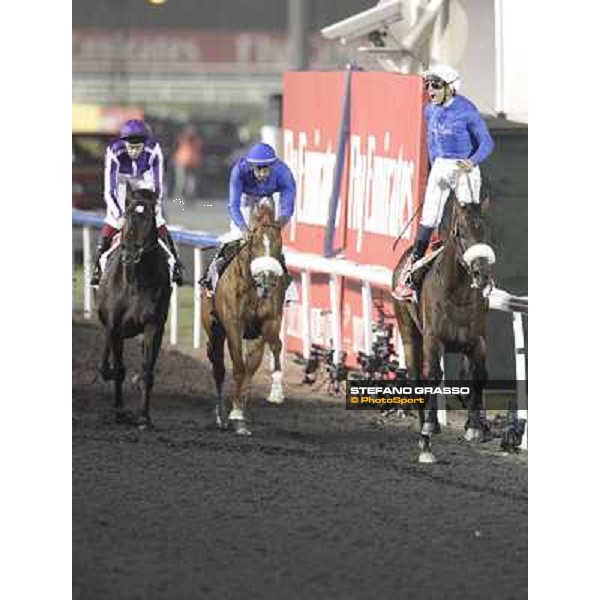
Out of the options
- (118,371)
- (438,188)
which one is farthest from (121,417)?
(438,188)

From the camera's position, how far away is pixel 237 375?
13562mm

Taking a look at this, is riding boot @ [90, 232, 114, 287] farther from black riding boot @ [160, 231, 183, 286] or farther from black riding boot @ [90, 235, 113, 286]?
black riding boot @ [160, 231, 183, 286]

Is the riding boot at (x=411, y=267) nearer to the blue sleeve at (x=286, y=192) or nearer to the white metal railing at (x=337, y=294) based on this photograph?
the white metal railing at (x=337, y=294)

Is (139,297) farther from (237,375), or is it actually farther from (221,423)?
(221,423)

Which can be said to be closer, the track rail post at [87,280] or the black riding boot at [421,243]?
the black riding boot at [421,243]

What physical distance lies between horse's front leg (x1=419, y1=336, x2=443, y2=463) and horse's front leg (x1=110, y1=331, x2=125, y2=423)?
1.86m

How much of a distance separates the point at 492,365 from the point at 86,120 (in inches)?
1038

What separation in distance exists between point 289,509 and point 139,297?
242 centimetres

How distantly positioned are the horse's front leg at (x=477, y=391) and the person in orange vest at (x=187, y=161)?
25.3 m

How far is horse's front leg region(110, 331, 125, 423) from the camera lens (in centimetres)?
1394

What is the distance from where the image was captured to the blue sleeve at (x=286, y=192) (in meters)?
13.3

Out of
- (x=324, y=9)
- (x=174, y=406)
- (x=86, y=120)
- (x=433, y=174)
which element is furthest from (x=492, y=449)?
(x=86, y=120)

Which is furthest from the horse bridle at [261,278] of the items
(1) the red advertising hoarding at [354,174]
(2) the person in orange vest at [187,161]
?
(2) the person in orange vest at [187,161]

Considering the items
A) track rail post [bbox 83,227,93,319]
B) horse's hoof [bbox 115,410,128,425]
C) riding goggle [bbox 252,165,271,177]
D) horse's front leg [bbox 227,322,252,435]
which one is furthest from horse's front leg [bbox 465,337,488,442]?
track rail post [bbox 83,227,93,319]
